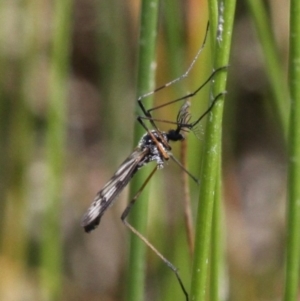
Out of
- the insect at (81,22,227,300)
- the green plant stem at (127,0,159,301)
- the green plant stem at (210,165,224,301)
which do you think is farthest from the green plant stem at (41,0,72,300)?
the green plant stem at (210,165,224,301)

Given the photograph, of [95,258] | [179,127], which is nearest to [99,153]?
[95,258]

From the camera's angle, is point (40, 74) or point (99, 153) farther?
point (99, 153)

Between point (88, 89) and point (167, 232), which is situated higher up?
point (88, 89)

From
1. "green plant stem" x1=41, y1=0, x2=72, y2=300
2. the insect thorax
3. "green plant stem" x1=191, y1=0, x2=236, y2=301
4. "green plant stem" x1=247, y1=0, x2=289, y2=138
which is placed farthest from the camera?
"green plant stem" x1=41, y1=0, x2=72, y2=300

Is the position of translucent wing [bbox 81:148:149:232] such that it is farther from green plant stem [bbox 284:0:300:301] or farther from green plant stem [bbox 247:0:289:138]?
green plant stem [bbox 284:0:300:301]

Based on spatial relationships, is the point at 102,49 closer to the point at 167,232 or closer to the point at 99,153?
the point at 167,232

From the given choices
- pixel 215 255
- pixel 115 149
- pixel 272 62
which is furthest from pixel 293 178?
pixel 115 149

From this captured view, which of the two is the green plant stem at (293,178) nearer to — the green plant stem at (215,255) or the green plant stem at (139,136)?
the green plant stem at (215,255)
